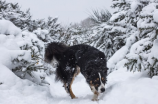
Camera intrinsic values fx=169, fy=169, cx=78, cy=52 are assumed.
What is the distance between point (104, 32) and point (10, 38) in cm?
396

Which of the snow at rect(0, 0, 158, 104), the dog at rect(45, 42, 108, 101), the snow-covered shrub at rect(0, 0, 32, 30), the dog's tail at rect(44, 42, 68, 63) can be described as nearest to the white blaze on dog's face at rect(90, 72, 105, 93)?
the dog at rect(45, 42, 108, 101)

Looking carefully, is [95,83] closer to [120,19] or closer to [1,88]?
[1,88]

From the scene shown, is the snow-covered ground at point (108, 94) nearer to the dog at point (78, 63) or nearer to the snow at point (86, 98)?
the snow at point (86, 98)

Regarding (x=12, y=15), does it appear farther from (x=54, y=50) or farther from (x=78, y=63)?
(x=78, y=63)

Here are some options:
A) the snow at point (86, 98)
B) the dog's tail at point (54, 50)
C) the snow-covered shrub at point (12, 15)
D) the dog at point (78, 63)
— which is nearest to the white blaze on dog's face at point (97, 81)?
the dog at point (78, 63)

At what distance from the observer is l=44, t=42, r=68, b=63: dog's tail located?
4.80 meters

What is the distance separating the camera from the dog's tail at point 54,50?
4801mm

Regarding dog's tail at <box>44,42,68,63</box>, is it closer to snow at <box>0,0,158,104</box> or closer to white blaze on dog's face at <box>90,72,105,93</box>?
snow at <box>0,0,158,104</box>

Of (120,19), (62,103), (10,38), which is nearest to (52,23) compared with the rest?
(120,19)

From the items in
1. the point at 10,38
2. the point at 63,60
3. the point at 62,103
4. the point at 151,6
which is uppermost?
the point at 151,6

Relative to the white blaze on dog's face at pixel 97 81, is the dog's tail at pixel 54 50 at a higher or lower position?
higher

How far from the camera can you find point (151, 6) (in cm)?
327

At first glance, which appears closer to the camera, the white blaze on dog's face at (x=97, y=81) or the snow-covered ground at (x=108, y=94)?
the snow-covered ground at (x=108, y=94)

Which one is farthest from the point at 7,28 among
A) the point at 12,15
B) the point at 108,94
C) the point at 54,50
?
the point at 108,94
